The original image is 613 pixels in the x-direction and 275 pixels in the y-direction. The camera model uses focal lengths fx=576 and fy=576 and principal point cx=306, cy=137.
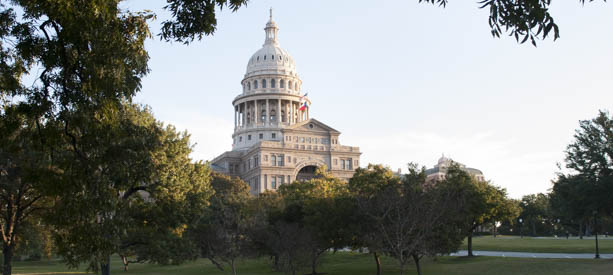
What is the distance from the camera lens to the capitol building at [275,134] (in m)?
113

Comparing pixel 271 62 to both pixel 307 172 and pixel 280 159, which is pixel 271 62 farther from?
pixel 280 159

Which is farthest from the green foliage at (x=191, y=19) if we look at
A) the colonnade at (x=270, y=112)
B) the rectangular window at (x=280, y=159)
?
the colonnade at (x=270, y=112)

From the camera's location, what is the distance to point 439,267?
45.2 m

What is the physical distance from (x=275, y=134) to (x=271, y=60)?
2061 cm

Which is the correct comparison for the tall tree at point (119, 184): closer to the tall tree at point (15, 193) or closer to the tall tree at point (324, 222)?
the tall tree at point (15, 193)

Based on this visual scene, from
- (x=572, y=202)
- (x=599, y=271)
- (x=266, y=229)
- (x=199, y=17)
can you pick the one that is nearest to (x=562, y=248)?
(x=572, y=202)

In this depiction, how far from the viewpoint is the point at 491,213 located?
178 feet

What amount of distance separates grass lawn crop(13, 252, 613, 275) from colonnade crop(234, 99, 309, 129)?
233ft

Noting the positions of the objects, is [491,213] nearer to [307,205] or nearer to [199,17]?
[307,205]

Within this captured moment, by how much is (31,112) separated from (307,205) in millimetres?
36005

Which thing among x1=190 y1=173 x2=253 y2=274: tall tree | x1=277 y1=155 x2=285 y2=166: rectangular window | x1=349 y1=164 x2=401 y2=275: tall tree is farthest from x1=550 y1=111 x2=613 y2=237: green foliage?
x1=277 y1=155 x2=285 y2=166: rectangular window

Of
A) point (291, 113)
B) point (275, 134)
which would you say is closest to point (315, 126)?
point (275, 134)

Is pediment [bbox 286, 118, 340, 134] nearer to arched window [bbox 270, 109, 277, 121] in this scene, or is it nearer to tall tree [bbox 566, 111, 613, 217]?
arched window [bbox 270, 109, 277, 121]

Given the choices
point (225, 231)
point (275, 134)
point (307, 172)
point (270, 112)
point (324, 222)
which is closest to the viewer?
point (225, 231)
